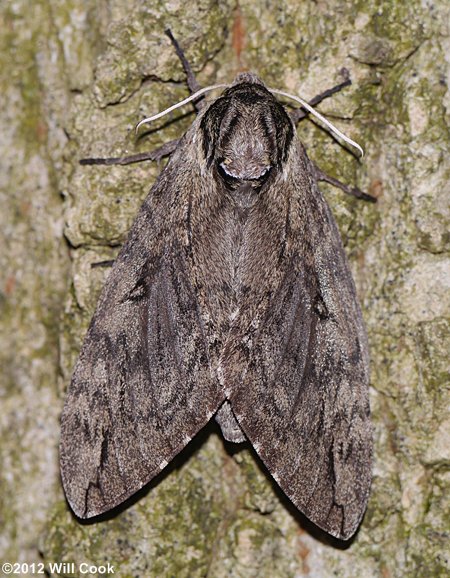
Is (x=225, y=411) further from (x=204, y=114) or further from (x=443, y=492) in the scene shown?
(x=204, y=114)

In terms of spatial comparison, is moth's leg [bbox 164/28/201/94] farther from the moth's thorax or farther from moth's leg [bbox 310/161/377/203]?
moth's leg [bbox 310/161/377/203]

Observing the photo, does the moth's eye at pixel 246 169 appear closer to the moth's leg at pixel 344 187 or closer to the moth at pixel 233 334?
the moth at pixel 233 334

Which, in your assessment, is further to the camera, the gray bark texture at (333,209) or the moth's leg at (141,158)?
the moth's leg at (141,158)

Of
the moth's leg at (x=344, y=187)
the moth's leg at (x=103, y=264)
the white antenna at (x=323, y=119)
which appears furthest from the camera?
the moth's leg at (x=103, y=264)

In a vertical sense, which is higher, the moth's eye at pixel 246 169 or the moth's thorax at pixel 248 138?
the moth's thorax at pixel 248 138

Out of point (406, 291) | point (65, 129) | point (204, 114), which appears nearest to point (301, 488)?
point (406, 291)

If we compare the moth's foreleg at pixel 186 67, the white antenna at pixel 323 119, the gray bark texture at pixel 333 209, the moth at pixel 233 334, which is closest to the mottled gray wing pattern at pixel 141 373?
the moth at pixel 233 334

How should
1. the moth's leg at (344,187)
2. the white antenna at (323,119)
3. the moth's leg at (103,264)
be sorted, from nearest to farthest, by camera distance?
the white antenna at (323,119) < the moth's leg at (344,187) < the moth's leg at (103,264)

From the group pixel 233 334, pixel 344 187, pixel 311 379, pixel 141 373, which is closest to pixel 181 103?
pixel 344 187

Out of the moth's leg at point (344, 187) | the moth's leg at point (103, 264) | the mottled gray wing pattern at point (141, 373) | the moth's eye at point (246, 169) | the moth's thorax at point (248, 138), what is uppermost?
the moth's thorax at point (248, 138)
